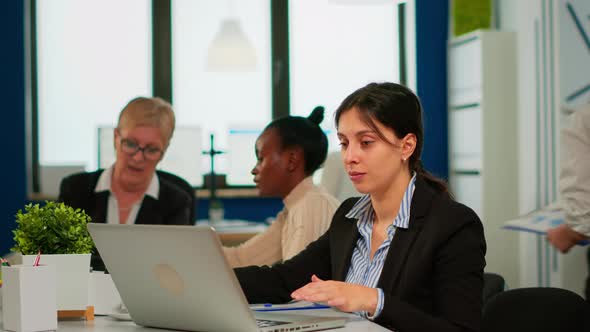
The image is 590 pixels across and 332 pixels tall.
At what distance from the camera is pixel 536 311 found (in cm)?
166

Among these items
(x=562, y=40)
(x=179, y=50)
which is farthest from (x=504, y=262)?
(x=179, y=50)

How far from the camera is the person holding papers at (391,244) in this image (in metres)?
1.56

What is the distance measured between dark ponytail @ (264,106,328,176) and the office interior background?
3208mm

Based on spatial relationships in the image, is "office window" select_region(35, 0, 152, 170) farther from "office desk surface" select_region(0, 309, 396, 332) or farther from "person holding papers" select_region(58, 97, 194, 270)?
"office desk surface" select_region(0, 309, 396, 332)

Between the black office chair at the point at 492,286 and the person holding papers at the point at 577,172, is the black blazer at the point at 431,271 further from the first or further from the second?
the person holding papers at the point at 577,172

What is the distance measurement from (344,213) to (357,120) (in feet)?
0.92

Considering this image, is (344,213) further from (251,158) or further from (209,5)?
(209,5)

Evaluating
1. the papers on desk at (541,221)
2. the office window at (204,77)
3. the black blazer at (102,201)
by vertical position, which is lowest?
the papers on desk at (541,221)

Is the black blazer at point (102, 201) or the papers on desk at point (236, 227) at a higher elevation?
the black blazer at point (102, 201)

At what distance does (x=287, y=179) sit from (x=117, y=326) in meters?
1.15

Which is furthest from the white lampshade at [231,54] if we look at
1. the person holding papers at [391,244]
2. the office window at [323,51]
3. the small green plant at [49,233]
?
the small green plant at [49,233]

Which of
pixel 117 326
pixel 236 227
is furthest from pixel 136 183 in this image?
pixel 236 227

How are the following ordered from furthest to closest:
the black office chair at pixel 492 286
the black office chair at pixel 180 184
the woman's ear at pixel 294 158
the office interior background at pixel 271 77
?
the office interior background at pixel 271 77 → the black office chair at pixel 180 184 → the woman's ear at pixel 294 158 → the black office chair at pixel 492 286

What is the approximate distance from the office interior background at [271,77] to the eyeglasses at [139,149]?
302cm
